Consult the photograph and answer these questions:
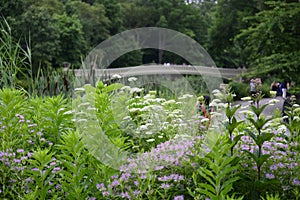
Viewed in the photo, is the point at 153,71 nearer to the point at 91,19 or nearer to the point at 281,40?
the point at 281,40

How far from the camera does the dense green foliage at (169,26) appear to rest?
13188 mm

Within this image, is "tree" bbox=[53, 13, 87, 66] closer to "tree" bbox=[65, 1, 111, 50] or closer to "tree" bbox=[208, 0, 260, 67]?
"tree" bbox=[65, 1, 111, 50]

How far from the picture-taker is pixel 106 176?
260 centimetres

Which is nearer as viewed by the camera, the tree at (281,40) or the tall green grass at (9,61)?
the tall green grass at (9,61)

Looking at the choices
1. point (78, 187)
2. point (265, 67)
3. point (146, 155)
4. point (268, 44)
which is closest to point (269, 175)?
point (146, 155)

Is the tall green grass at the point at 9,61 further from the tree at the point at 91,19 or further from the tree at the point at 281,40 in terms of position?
the tree at the point at 91,19

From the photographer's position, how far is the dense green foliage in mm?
13188

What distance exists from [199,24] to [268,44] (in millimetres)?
34219

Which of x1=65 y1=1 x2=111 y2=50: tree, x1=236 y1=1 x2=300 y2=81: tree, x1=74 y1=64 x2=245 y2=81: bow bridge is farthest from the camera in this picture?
x1=65 y1=1 x2=111 y2=50: tree

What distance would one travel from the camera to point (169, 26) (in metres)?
48.6

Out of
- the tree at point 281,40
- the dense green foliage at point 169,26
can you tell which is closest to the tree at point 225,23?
the dense green foliage at point 169,26

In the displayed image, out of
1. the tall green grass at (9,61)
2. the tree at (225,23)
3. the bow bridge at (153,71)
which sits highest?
the tree at (225,23)

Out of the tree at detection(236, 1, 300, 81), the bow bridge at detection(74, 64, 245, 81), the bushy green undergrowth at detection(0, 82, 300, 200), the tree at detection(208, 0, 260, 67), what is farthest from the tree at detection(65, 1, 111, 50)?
the bushy green undergrowth at detection(0, 82, 300, 200)

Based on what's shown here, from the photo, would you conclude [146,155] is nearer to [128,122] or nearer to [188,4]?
[128,122]
